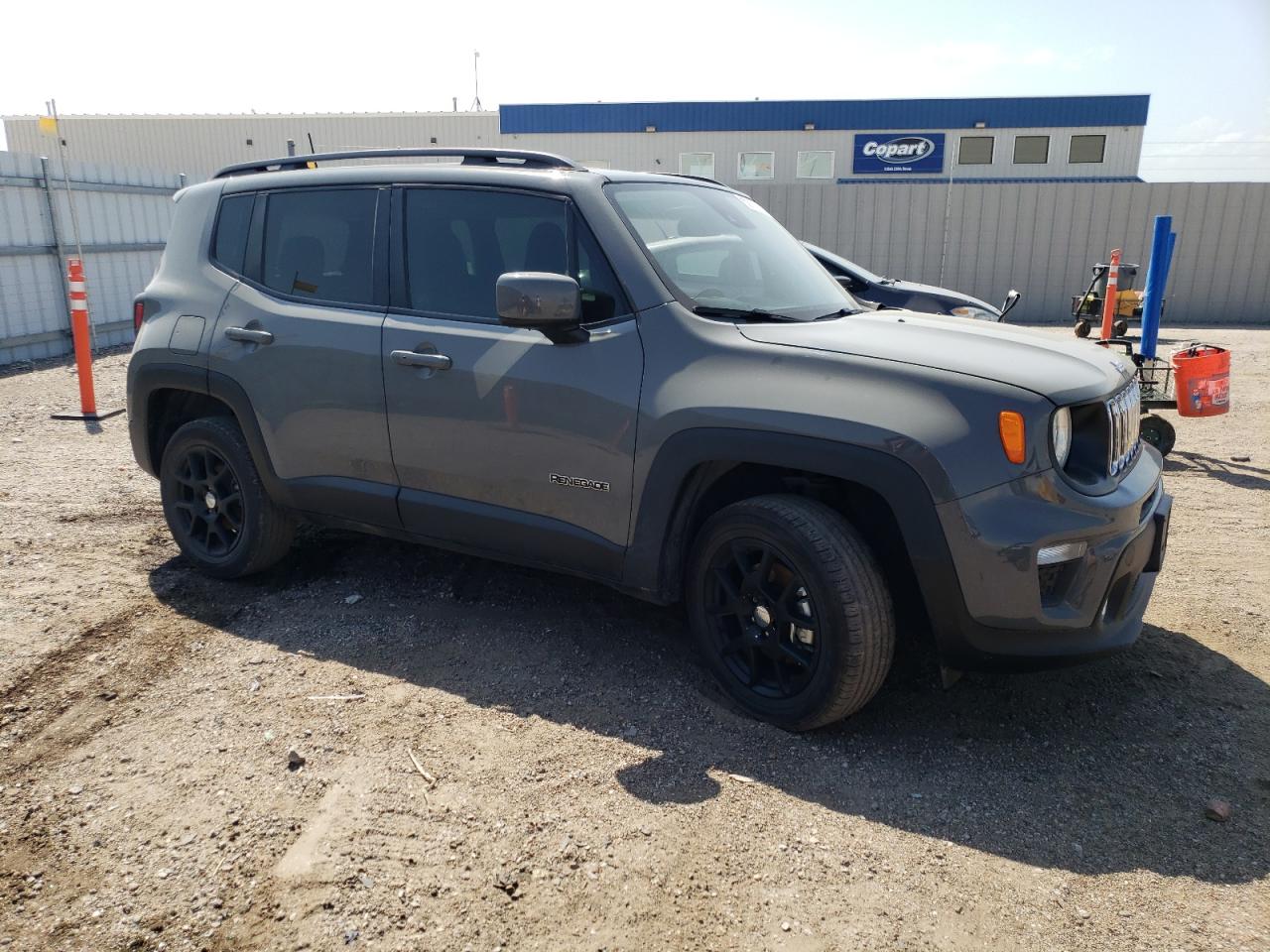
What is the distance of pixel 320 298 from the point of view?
13.6ft

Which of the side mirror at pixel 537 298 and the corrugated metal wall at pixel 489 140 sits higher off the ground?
the corrugated metal wall at pixel 489 140

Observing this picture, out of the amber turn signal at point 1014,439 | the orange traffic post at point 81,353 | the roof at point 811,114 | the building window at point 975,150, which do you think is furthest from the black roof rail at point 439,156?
the building window at point 975,150

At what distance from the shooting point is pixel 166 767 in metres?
A: 3.08

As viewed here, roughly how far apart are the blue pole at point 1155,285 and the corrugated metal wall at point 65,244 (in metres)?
12.0

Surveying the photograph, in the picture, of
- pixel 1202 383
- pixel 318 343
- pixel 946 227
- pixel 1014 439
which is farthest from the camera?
pixel 946 227

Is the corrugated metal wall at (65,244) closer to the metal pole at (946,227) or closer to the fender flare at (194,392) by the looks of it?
the fender flare at (194,392)

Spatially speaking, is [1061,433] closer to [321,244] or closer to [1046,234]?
[321,244]

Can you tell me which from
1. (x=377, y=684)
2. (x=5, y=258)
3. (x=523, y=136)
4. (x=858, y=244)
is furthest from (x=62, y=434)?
(x=523, y=136)

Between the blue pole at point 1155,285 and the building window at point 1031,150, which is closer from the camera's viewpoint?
the blue pole at point 1155,285

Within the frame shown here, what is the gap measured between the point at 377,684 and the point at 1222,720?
10.0 feet

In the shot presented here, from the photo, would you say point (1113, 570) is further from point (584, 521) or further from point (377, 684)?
point (377, 684)

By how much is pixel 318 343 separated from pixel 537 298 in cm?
126

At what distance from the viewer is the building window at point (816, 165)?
2452 cm

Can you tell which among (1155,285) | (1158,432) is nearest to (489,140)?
(1155,285)
